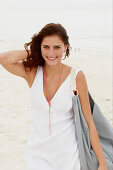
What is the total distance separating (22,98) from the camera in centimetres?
850

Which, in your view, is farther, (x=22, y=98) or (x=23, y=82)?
(x=23, y=82)

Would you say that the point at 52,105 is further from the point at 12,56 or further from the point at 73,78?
the point at 12,56

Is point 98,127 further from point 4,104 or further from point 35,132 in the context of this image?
point 4,104

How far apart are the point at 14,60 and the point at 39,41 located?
0.29m

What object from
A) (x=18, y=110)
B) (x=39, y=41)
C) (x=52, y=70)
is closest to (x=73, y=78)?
(x=52, y=70)

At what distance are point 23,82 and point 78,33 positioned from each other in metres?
34.8

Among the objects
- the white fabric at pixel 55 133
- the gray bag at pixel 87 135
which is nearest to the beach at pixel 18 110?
the white fabric at pixel 55 133

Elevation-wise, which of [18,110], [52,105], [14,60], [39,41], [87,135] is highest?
[39,41]

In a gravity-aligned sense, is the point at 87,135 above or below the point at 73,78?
below

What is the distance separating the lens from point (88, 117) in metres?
2.63

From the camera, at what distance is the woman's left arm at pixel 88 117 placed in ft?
8.48

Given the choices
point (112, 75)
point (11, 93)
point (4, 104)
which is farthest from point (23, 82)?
point (112, 75)

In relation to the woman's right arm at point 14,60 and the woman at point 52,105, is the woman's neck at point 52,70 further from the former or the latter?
the woman's right arm at point 14,60

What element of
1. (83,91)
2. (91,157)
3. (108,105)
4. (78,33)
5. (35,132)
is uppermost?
(78,33)
